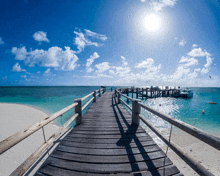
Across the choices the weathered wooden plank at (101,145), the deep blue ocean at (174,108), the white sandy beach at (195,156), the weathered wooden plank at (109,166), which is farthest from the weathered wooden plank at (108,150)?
the deep blue ocean at (174,108)

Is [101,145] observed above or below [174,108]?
above

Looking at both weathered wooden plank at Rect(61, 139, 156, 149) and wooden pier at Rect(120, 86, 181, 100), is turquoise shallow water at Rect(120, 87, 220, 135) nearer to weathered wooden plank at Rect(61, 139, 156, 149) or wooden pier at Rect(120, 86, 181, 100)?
wooden pier at Rect(120, 86, 181, 100)

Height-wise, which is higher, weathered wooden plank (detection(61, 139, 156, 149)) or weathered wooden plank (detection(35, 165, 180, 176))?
weathered wooden plank (detection(61, 139, 156, 149))

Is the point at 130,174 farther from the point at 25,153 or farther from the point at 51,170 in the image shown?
the point at 25,153

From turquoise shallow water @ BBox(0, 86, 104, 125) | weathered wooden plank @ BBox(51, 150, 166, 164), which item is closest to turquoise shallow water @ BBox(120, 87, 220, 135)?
weathered wooden plank @ BBox(51, 150, 166, 164)

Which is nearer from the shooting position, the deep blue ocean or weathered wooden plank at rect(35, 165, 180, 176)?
weathered wooden plank at rect(35, 165, 180, 176)

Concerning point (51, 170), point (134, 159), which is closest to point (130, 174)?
point (134, 159)

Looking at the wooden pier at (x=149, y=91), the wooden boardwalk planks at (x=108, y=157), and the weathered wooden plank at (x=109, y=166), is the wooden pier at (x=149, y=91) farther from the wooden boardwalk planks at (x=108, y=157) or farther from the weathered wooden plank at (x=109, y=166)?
the weathered wooden plank at (x=109, y=166)

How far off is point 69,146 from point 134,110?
2.53m

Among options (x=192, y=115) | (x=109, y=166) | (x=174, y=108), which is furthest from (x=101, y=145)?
(x=174, y=108)

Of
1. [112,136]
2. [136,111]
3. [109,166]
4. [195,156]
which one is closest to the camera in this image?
[109,166]

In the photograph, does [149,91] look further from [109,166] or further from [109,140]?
[109,166]

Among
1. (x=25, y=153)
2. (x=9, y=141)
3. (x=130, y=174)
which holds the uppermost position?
(x=9, y=141)

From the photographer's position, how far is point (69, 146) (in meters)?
2.60
